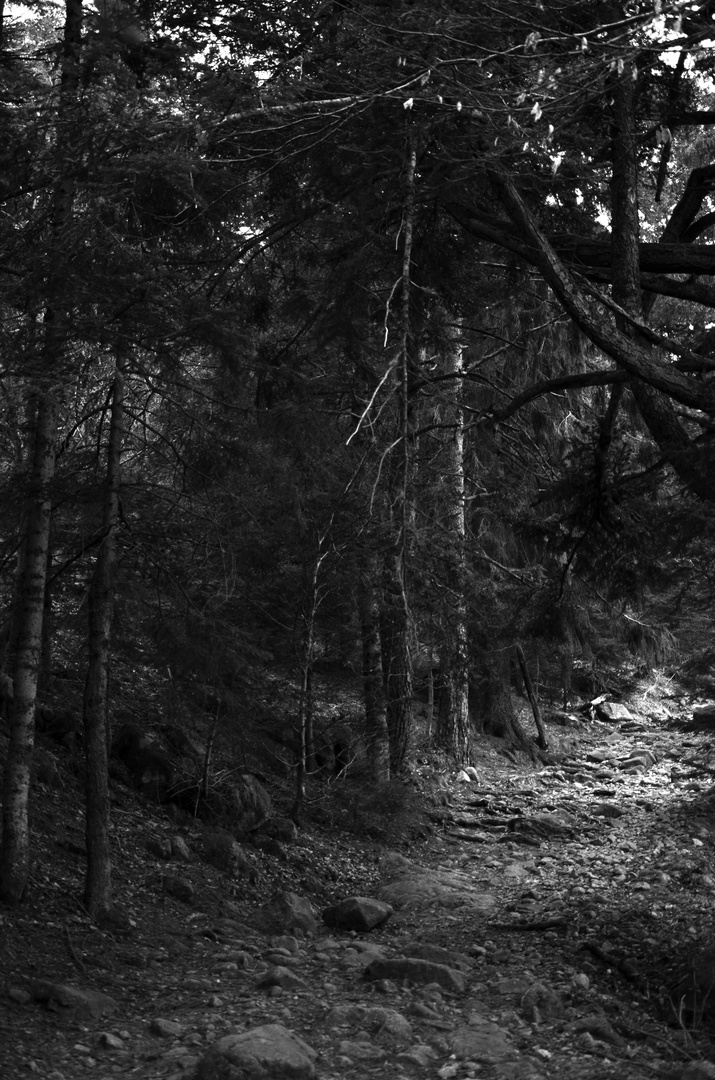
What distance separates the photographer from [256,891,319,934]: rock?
8555 millimetres

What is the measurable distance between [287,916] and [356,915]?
606 millimetres

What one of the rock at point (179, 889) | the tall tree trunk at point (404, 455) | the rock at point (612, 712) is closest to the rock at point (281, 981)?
the rock at point (179, 889)

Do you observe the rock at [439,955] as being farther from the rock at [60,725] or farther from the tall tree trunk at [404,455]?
the rock at [60,725]

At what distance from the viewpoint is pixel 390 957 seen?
305 inches

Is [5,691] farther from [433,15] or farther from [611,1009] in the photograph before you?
[433,15]

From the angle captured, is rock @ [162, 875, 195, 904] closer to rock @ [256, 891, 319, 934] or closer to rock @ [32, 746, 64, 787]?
rock @ [256, 891, 319, 934]

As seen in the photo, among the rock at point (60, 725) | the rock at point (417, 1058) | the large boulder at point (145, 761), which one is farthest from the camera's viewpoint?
the large boulder at point (145, 761)

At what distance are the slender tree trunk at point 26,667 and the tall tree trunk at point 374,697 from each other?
5811 millimetres

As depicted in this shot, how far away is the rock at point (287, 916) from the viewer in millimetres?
8555

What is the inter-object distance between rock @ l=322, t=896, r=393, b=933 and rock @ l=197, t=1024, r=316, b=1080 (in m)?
3.37

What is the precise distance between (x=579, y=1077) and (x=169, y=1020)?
2.42 meters

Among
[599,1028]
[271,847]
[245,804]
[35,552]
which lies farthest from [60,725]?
[599,1028]

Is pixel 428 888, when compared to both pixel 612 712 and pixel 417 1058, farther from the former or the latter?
pixel 612 712

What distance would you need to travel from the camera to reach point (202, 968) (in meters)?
7.22
